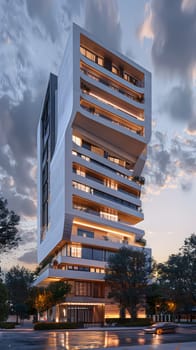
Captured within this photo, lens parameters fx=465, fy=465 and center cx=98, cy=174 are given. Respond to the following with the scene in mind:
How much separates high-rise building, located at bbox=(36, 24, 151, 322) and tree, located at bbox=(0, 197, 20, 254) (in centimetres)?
5014

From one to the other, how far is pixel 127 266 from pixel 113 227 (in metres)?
14.7

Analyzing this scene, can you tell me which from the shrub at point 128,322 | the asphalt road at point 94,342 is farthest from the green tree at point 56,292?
the asphalt road at point 94,342

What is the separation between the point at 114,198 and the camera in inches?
3730

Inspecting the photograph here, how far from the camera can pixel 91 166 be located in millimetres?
89438

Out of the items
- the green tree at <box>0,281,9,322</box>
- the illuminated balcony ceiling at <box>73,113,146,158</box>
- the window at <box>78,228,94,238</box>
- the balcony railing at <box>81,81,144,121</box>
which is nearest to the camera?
the green tree at <box>0,281,9,322</box>

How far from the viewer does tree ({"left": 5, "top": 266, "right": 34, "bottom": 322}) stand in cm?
10875

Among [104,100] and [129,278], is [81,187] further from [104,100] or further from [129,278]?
[129,278]

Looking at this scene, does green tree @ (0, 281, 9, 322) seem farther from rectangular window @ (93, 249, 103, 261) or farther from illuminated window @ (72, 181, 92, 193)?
rectangular window @ (93, 249, 103, 261)

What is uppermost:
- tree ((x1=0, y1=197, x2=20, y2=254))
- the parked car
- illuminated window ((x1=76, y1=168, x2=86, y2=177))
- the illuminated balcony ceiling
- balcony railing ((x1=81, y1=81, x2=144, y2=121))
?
balcony railing ((x1=81, y1=81, x2=144, y2=121))

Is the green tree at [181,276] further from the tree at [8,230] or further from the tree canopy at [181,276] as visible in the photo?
the tree at [8,230]

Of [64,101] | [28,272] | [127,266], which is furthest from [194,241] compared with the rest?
[28,272]

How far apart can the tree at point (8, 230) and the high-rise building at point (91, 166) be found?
164 ft

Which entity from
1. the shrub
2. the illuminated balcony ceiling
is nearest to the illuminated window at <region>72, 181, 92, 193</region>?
the illuminated balcony ceiling

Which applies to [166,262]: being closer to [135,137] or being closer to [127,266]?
[127,266]
